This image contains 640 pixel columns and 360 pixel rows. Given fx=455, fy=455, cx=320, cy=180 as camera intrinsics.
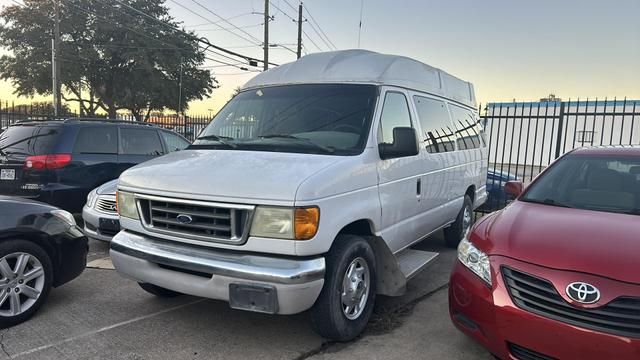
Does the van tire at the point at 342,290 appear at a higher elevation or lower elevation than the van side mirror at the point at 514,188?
lower

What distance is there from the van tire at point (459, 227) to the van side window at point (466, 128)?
0.81 metres

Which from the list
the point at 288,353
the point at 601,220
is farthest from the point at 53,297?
the point at 601,220

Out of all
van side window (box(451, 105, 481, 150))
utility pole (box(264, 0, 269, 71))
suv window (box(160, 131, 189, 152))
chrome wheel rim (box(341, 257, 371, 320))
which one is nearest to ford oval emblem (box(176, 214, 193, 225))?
chrome wheel rim (box(341, 257, 371, 320))

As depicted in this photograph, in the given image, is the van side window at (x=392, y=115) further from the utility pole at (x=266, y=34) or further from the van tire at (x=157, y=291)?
the utility pole at (x=266, y=34)

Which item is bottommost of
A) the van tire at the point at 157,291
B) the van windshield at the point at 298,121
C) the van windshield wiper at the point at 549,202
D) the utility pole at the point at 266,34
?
the van tire at the point at 157,291

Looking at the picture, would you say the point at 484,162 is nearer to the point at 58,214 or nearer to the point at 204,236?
the point at 204,236

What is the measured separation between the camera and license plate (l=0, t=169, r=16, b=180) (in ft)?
21.8

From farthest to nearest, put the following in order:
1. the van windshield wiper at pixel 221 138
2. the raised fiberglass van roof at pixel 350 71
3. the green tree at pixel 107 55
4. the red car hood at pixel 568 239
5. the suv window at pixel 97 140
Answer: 1. the green tree at pixel 107 55
2. the suv window at pixel 97 140
3. the raised fiberglass van roof at pixel 350 71
4. the van windshield wiper at pixel 221 138
5. the red car hood at pixel 568 239

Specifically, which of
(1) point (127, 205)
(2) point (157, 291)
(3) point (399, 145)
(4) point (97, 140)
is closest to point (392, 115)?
(3) point (399, 145)

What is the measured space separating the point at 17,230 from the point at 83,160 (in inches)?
139

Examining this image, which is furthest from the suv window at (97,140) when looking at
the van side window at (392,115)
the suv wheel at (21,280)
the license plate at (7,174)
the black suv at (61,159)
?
the van side window at (392,115)

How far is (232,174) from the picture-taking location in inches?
128

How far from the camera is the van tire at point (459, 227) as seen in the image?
654 cm

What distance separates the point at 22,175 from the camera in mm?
6621
